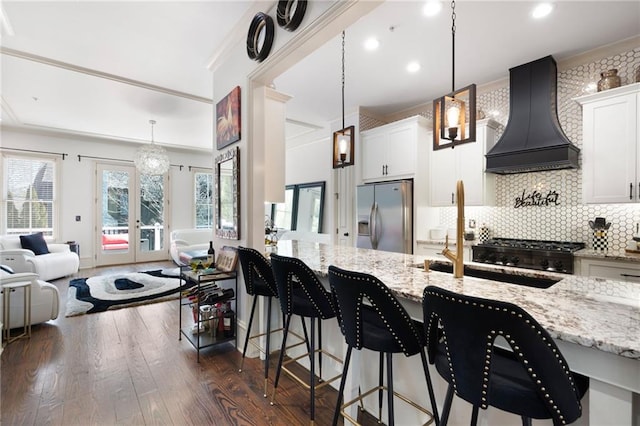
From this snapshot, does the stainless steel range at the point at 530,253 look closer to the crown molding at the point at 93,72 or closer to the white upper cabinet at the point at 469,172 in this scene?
the white upper cabinet at the point at 469,172

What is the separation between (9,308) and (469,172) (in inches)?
199

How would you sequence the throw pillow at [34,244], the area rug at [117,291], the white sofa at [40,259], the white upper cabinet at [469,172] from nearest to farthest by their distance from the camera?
1. the white upper cabinet at [469,172]
2. the area rug at [117,291]
3. the white sofa at [40,259]
4. the throw pillow at [34,244]

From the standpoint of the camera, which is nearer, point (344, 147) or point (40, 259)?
point (344, 147)

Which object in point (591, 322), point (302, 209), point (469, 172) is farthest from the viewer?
point (302, 209)

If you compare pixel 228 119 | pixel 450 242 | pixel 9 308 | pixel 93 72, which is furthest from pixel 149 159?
pixel 450 242

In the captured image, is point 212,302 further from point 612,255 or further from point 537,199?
point 537,199

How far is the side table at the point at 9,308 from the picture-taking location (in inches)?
110

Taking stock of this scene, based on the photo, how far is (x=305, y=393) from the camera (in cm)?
204

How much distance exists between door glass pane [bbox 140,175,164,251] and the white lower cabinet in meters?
7.71

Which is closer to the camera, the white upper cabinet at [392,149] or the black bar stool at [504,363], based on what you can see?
the black bar stool at [504,363]

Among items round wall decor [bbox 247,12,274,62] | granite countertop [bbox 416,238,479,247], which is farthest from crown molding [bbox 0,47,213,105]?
granite countertop [bbox 416,238,479,247]

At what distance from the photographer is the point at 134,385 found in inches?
83.1

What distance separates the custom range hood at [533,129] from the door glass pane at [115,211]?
7.26m

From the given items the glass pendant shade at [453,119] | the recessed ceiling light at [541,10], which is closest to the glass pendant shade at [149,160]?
the glass pendant shade at [453,119]
